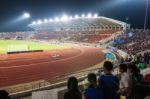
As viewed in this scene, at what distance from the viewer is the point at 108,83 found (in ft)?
14.2

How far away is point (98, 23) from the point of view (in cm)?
6706

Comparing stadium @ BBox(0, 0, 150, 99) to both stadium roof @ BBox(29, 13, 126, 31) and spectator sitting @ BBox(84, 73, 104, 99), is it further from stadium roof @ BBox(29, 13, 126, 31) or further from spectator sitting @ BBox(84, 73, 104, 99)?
spectator sitting @ BBox(84, 73, 104, 99)

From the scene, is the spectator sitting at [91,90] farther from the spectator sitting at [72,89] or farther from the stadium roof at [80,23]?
the stadium roof at [80,23]

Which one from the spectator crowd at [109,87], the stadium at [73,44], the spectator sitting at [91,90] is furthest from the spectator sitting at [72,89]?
the stadium at [73,44]

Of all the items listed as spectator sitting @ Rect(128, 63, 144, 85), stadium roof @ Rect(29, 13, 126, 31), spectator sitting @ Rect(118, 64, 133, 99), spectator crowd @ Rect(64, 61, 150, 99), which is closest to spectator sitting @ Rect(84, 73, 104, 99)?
spectator crowd @ Rect(64, 61, 150, 99)

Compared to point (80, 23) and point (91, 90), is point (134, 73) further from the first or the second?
point (80, 23)

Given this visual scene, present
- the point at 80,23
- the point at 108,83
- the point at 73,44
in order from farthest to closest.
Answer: the point at 80,23 → the point at 73,44 → the point at 108,83

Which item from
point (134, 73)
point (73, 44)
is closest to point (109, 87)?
point (134, 73)

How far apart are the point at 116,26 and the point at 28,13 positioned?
54647 millimetres

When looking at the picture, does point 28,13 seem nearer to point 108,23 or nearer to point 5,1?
point 5,1

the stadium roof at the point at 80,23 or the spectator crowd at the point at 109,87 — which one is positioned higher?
the stadium roof at the point at 80,23

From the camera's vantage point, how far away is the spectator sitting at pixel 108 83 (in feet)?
14.1

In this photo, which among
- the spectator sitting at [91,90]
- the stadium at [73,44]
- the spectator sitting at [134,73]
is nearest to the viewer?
the spectator sitting at [91,90]

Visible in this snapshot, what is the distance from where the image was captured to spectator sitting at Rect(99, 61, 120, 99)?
429 centimetres
